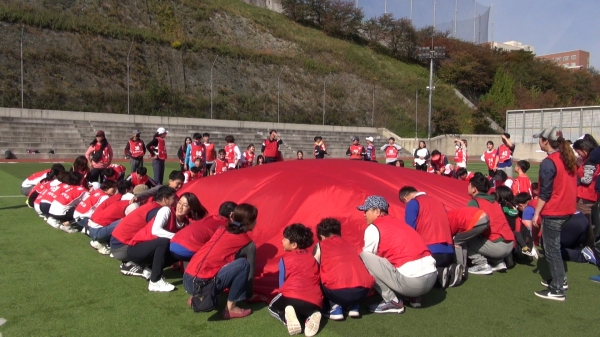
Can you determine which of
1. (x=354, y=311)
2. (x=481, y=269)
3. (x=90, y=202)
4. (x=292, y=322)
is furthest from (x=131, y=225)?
(x=481, y=269)

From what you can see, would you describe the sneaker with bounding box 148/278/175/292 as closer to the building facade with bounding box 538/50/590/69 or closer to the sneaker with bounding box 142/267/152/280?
the sneaker with bounding box 142/267/152/280

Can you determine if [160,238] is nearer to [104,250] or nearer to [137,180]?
[104,250]

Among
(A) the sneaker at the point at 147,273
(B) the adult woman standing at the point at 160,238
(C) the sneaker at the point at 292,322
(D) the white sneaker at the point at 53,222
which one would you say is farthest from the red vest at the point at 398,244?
(D) the white sneaker at the point at 53,222

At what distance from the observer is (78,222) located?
24.0ft

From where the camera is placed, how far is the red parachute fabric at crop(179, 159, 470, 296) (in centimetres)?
560

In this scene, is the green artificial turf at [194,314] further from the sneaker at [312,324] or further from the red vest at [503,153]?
the red vest at [503,153]

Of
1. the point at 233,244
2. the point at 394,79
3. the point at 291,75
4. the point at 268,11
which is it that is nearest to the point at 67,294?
the point at 233,244

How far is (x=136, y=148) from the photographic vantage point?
1167 centimetres

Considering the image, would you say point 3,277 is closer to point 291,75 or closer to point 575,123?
point 575,123

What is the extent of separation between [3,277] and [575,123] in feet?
102

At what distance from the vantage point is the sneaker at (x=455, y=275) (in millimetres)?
5198

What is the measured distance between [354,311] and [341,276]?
42cm

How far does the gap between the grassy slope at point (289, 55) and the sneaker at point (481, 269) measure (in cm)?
2846

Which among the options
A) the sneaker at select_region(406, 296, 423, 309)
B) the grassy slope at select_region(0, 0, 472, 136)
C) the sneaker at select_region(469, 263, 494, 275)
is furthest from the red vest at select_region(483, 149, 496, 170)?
the grassy slope at select_region(0, 0, 472, 136)
